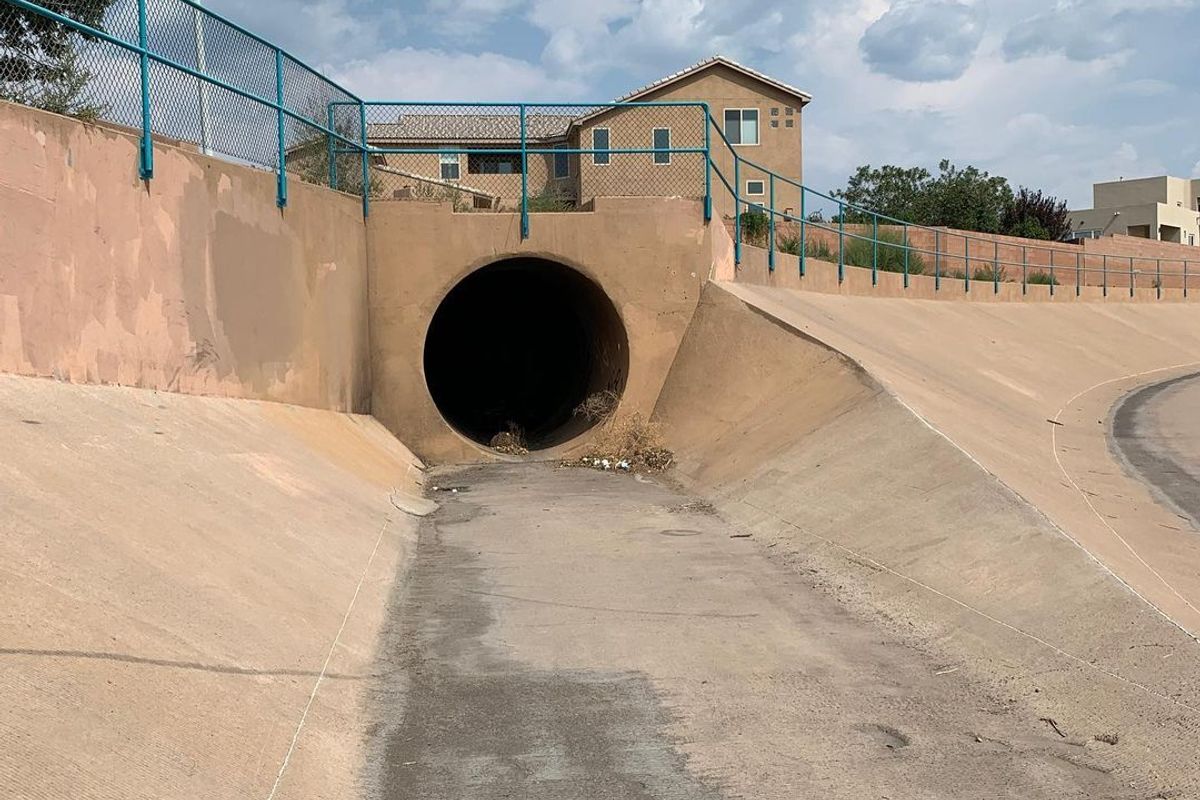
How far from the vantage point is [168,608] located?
491 centimetres

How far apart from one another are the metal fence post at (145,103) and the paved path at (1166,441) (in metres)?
8.73

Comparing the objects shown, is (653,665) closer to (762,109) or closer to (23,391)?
(23,391)

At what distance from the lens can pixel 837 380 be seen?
1190 cm

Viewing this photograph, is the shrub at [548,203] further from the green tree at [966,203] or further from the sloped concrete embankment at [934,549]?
the green tree at [966,203]

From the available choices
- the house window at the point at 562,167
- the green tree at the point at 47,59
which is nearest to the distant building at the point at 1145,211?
the house window at the point at 562,167

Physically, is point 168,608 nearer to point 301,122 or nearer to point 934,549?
point 934,549

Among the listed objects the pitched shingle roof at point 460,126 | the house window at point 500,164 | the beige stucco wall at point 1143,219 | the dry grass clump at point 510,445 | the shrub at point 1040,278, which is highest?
the beige stucco wall at point 1143,219

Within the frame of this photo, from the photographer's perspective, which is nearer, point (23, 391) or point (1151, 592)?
point (1151, 592)

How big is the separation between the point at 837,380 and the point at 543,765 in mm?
8053

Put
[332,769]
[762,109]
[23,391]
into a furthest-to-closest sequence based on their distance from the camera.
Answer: [762,109] < [23,391] < [332,769]

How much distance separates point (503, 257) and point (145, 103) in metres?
6.60

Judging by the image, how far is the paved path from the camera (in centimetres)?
991

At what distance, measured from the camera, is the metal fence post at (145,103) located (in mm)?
8664

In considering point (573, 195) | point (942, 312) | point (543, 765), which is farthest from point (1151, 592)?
point (942, 312)
